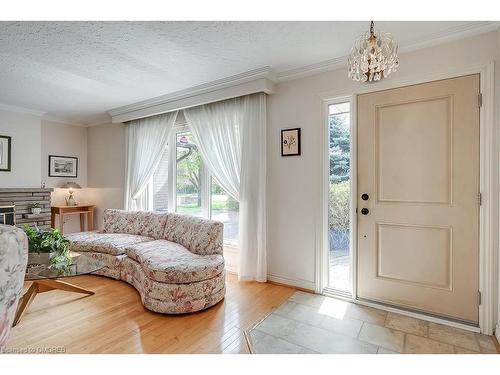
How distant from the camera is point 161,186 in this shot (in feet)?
14.6

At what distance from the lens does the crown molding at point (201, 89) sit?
9.73 ft

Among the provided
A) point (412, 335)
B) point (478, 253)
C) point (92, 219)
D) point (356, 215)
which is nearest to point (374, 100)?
point (356, 215)

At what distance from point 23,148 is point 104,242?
2.52 m

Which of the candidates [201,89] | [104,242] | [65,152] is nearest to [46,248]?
[104,242]

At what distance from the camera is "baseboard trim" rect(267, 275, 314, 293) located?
2.91 meters

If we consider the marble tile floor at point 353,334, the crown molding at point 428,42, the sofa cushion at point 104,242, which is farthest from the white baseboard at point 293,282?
the crown molding at point 428,42

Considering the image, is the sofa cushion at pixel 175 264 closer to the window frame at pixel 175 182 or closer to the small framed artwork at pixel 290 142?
the window frame at pixel 175 182

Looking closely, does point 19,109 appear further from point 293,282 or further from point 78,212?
point 293,282

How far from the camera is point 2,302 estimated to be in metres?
0.94

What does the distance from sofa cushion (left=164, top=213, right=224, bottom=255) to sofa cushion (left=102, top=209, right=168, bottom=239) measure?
16 cm

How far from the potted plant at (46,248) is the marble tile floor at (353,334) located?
73.8 inches

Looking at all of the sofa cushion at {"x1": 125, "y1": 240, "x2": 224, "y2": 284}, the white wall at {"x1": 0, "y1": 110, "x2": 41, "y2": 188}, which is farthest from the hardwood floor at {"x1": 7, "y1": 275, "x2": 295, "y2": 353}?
the white wall at {"x1": 0, "y1": 110, "x2": 41, "y2": 188}

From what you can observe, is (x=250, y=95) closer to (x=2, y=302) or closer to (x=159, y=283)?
(x=159, y=283)

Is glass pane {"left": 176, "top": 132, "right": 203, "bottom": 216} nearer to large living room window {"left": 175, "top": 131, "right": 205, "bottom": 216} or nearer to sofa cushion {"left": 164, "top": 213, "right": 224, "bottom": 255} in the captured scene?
large living room window {"left": 175, "top": 131, "right": 205, "bottom": 216}
